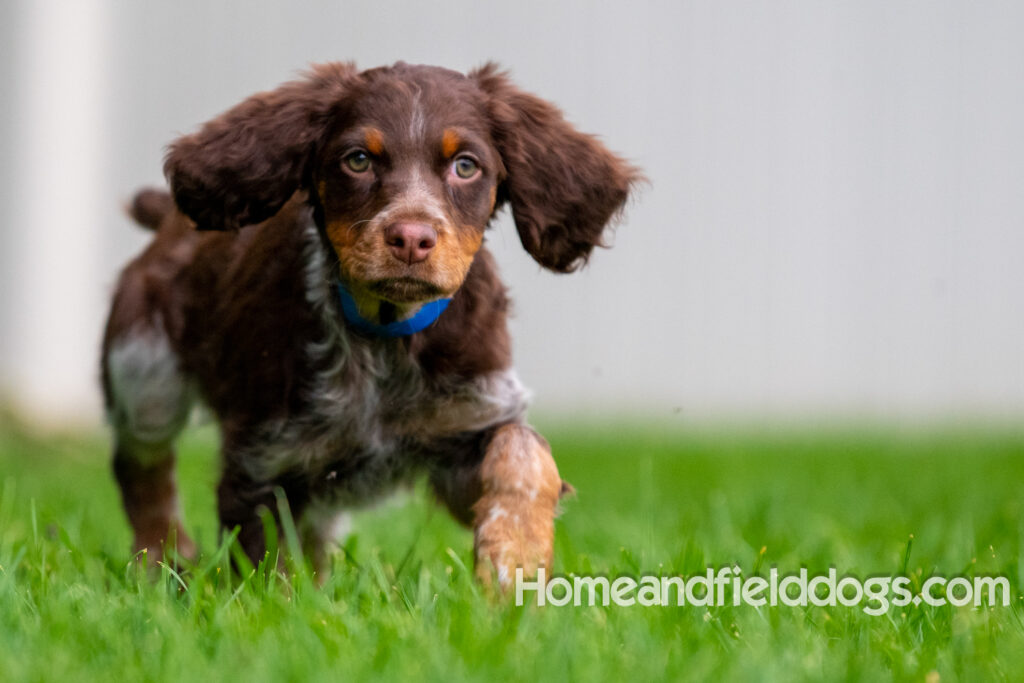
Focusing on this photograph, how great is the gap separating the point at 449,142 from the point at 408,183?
0.14 metres

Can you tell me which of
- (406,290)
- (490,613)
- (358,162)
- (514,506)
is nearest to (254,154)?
(358,162)

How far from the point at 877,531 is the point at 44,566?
7.52ft

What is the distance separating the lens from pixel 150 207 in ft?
14.2

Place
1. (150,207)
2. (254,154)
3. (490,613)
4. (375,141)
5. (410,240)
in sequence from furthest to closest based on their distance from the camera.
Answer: (150,207), (254,154), (375,141), (410,240), (490,613)

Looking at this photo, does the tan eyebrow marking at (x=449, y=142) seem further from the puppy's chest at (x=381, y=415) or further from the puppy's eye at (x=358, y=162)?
the puppy's chest at (x=381, y=415)

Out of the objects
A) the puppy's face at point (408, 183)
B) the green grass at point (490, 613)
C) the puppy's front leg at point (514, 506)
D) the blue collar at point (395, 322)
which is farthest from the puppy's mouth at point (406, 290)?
the green grass at point (490, 613)

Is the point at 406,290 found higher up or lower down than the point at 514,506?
higher up

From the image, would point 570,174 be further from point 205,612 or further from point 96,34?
point 96,34

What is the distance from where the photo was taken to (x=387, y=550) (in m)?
3.50

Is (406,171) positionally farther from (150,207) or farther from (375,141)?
(150,207)

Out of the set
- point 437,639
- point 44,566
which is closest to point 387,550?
point 44,566

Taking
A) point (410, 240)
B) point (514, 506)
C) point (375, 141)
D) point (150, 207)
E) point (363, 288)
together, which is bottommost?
point (514, 506)

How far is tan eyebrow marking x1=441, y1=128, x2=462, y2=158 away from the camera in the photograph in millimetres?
2893

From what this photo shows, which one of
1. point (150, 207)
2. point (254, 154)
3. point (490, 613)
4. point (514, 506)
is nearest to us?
point (490, 613)
